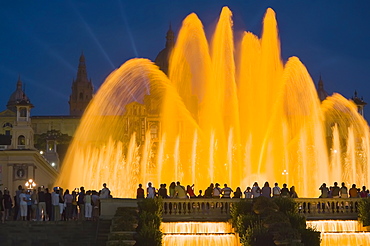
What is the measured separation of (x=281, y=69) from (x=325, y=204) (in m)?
15.2

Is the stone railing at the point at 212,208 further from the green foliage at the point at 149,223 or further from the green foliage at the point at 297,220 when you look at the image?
the green foliage at the point at 297,220

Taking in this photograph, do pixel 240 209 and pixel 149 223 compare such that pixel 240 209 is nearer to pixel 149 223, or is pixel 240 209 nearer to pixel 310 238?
pixel 310 238

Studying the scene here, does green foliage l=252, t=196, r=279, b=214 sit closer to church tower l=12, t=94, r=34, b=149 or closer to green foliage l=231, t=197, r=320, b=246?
green foliage l=231, t=197, r=320, b=246

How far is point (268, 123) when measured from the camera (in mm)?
43188

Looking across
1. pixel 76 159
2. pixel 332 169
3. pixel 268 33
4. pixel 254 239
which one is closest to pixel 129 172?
pixel 76 159

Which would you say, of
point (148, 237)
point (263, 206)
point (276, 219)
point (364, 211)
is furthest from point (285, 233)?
point (364, 211)

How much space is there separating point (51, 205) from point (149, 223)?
23.4 feet

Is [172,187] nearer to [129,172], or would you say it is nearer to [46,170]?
[129,172]

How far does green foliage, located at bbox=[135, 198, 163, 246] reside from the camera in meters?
26.9

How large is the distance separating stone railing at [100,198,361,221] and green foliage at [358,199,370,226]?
552 mm

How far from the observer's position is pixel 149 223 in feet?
91.8

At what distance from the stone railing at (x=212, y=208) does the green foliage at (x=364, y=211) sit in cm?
55

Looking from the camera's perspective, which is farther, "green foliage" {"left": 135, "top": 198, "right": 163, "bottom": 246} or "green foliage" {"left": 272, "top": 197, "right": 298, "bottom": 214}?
"green foliage" {"left": 272, "top": 197, "right": 298, "bottom": 214}

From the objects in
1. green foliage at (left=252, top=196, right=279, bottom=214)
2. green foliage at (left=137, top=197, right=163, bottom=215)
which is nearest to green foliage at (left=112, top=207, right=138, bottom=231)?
green foliage at (left=137, top=197, right=163, bottom=215)
